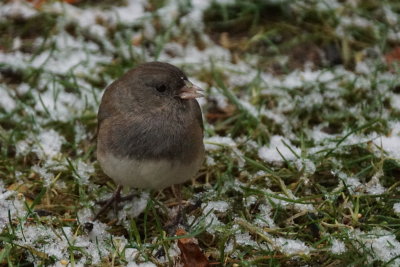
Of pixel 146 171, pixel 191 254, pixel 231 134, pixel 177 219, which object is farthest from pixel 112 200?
pixel 231 134

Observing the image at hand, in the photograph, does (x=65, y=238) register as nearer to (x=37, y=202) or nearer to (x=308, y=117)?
(x=37, y=202)

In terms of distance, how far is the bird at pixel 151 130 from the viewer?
106 inches

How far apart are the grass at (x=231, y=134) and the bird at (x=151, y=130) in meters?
0.27

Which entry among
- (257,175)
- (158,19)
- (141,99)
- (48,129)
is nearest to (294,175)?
(257,175)

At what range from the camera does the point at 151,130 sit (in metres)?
2.74

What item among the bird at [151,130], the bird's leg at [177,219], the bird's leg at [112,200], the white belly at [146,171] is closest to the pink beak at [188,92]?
the bird at [151,130]

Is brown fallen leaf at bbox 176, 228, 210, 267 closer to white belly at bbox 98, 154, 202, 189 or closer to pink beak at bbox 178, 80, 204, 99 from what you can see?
white belly at bbox 98, 154, 202, 189

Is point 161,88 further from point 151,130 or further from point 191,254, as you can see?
point 191,254

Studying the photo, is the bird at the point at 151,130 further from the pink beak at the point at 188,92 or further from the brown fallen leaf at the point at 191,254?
the brown fallen leaf at the point at 191,254

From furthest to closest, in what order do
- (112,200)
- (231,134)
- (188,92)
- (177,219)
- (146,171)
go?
1. (231,134)
2. (112,200)
3. (177,219)
4. (188,92)
5. (146,171)

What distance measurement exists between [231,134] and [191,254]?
1.07 metres

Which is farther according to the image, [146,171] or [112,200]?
[112,200]

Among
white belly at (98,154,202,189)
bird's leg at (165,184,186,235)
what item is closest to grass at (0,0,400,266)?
bird's leg at (165,184,186,235)

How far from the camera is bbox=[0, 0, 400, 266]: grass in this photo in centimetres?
275
